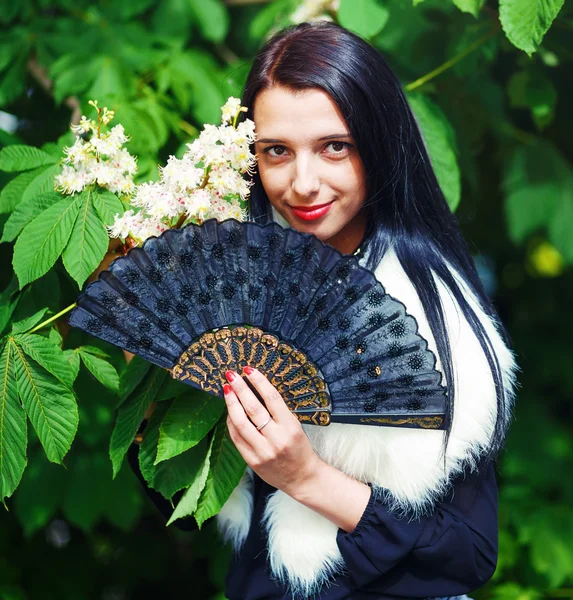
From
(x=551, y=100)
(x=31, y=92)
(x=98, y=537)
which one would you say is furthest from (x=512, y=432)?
(x=31, y=92)

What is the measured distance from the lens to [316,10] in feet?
7.66

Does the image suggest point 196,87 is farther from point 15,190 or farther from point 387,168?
point 387,168

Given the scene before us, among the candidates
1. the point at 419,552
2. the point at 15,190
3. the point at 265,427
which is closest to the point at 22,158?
the point at 15,190

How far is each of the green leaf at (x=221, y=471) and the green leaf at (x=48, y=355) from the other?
0.97 feet

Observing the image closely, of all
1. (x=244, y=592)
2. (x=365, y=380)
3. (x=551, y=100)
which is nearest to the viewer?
(x=365, y=380)

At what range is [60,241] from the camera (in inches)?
58.9

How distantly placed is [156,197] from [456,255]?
62 centimetres

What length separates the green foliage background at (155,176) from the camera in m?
1.61

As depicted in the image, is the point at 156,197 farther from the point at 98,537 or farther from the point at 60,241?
the point at 98,537

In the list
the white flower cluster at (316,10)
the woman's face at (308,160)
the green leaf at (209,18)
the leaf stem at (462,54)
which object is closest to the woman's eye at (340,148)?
the woman's face at (308,160)

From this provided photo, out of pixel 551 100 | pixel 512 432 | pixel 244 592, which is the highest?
pixel 551 100

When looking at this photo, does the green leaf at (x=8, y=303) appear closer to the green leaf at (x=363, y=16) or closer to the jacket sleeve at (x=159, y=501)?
the jacket sleeve at (x=159, y=501)

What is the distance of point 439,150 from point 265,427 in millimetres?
988

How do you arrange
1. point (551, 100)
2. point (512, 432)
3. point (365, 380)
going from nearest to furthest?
point (365, 380)
point (551, 100)
point (512, 432)
